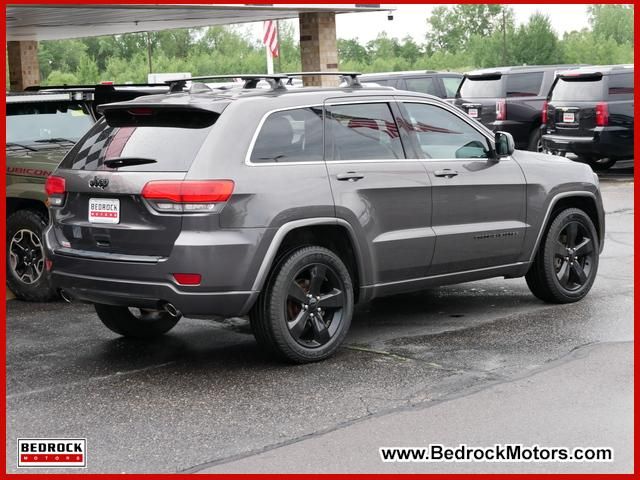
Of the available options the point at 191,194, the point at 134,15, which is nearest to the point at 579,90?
the point at 134,15

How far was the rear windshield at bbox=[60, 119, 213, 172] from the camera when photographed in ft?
22.7

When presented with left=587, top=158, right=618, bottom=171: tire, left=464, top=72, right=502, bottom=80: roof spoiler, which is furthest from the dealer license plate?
left=464, top=72, right=502, bottom=80: roof spoiler

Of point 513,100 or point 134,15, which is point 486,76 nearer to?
point 513,100

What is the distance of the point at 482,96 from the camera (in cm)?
2253

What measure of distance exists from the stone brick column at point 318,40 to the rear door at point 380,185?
22.9ft

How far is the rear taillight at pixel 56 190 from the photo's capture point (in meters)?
7.45

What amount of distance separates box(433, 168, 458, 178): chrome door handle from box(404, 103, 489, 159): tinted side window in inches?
4.9

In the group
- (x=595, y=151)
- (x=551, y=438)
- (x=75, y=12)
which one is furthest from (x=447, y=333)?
(x=595, y=151)

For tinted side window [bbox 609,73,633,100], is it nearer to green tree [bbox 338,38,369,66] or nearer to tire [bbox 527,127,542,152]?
tire [bbox 527,127,542,152]

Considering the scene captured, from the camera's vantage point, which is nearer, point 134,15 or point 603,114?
point 134,15

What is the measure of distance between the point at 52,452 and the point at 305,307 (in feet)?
6.85

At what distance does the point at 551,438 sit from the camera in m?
5.61

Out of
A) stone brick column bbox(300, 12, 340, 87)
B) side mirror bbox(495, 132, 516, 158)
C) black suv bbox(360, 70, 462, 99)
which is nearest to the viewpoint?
side mirror bbox(495, 132, 516, 158)

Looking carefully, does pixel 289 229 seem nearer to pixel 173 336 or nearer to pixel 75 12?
pixel 173 336
